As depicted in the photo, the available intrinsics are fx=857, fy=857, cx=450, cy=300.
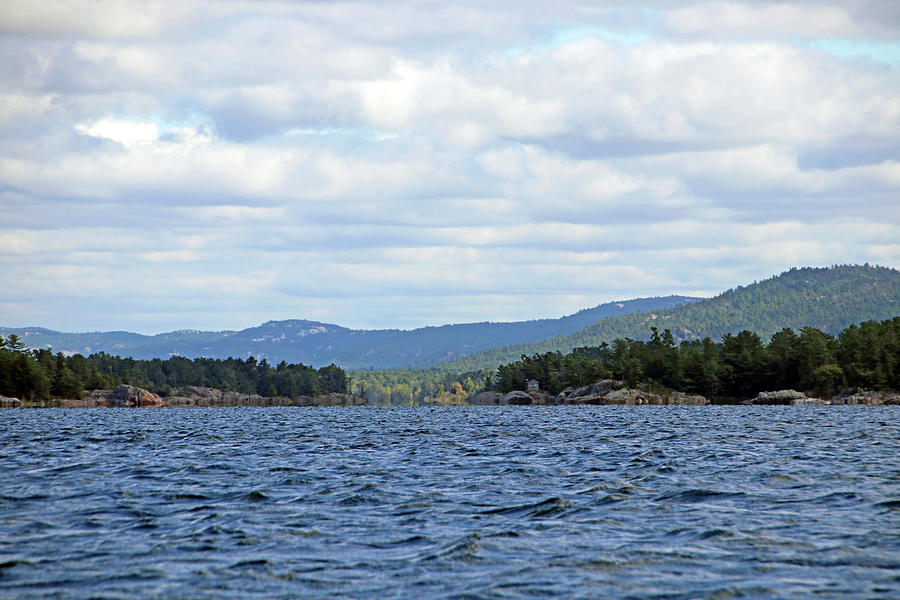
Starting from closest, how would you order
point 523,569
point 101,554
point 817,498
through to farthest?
point 523,569
point 101,554
point 817,498

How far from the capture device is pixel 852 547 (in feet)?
77.4

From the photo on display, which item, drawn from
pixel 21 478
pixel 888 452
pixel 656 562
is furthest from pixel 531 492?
pixel 888 452

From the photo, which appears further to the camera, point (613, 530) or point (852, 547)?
point (613, 530)

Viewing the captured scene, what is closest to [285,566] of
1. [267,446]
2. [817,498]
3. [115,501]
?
[115,501]

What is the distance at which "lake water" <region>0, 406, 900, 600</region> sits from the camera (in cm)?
2012

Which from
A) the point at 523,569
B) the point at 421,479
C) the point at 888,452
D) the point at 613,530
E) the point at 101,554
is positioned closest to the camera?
the point at 523,569

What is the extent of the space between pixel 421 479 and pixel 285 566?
58.9 feet

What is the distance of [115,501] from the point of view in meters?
32.7

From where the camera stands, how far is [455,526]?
27.4 metres

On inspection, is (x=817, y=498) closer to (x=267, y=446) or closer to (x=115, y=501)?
(x=115, y=501)

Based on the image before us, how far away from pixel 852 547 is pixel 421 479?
20.3m

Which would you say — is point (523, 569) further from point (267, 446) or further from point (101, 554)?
point (267, 446)

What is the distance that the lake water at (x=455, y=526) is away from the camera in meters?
20.1

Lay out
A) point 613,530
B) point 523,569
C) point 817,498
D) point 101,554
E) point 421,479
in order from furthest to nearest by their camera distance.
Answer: point 421,479 < point 817,498 < point 613,530 < point 101,554 < point 523,569
